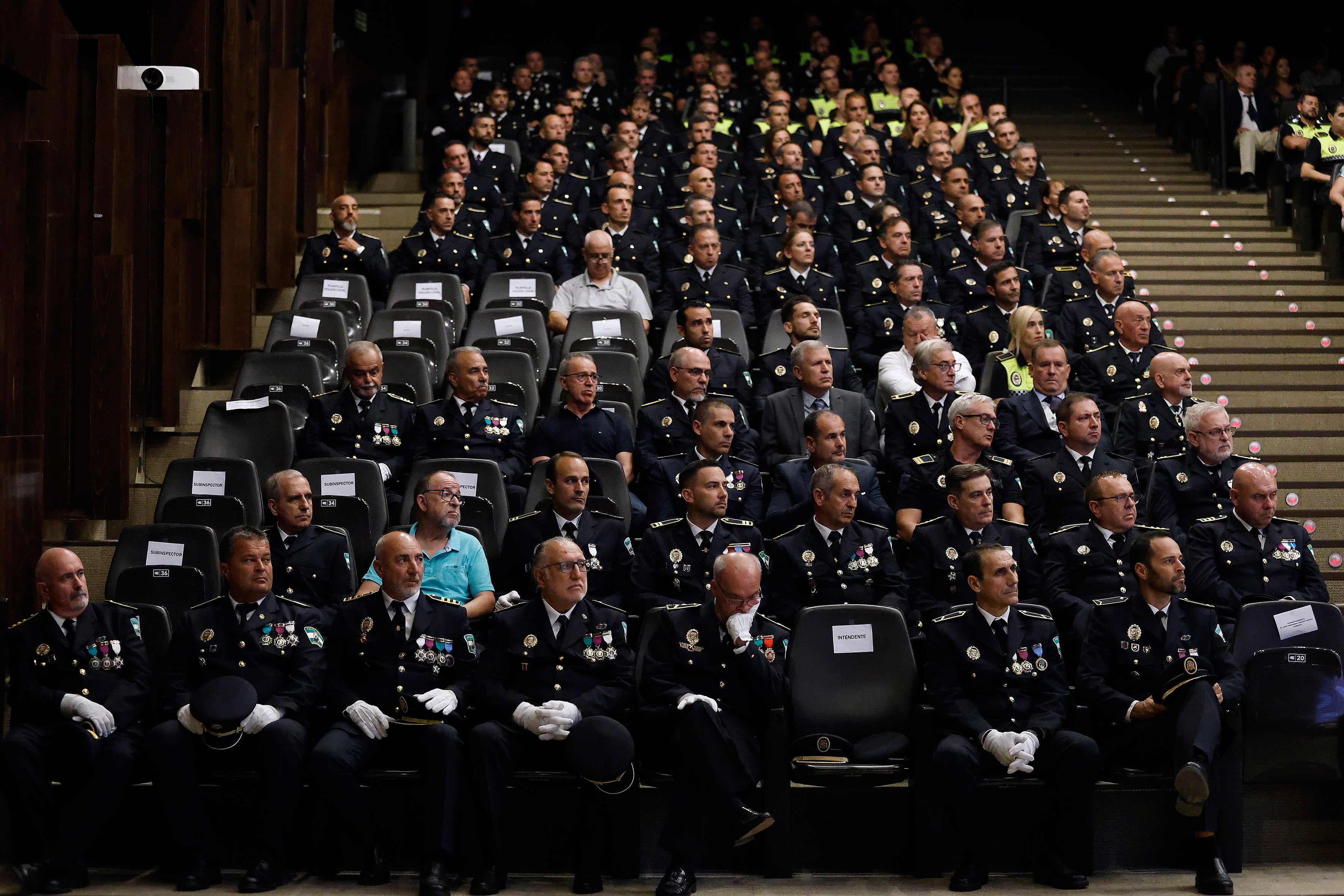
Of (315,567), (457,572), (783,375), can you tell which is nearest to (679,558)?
(457,572)

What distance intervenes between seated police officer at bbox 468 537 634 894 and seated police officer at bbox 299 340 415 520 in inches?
61.8

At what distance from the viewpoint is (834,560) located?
5.20 m

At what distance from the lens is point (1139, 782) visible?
15.3ft

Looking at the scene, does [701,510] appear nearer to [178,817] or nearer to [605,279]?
[178,817]

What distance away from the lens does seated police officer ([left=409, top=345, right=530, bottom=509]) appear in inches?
242

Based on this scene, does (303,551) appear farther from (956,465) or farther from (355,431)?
(956,465)

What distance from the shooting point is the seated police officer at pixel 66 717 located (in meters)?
4.43

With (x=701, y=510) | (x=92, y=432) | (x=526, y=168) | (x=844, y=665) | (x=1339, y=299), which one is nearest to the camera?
(x=844, y=665)

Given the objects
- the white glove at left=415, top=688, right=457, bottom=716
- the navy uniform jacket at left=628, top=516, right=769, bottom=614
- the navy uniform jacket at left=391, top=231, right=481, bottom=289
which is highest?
the navy uniform jacket at left=391, top=231, right=481, bottom=289

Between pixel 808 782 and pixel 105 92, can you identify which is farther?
pixel 105 92

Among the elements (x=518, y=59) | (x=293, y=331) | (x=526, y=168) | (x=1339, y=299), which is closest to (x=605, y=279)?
(x=293, y=331)

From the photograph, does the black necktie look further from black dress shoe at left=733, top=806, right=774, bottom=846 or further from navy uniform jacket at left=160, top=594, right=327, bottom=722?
navy uniform jacket at left=160, top=594, right=327, bottom=722

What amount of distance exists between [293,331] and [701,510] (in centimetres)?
306

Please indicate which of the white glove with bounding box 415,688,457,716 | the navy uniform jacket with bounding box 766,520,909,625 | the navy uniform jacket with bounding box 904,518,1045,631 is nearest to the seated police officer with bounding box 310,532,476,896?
the white glove with bounding box 415,688,457,716
